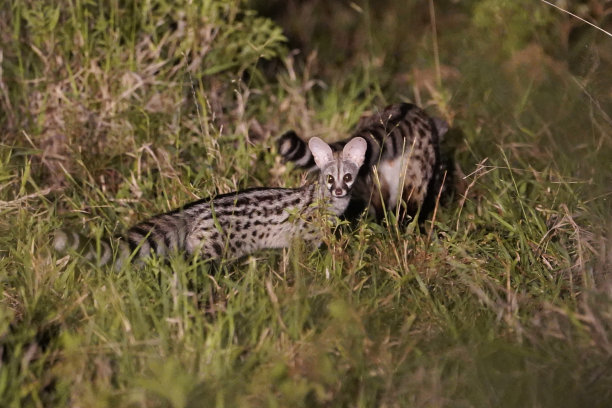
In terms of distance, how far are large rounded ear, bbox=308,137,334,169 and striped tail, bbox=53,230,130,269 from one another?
1525 mm

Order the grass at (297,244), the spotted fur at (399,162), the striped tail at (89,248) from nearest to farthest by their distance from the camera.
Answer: the grass at (297,244), the striped tail at (89,248), the spotted fur at (399,162)

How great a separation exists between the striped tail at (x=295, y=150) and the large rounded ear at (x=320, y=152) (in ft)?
→ 0.15

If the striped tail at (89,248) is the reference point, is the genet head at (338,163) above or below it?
above

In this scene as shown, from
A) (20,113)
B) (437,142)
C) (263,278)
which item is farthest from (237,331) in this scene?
(20,113)

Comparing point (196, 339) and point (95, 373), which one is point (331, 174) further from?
point (95, 373)

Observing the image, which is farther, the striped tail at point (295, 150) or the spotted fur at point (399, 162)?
the spotted fur at point (399, 162)

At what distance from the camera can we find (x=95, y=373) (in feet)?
12.8

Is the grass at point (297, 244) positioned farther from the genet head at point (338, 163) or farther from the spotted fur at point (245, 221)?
the genet head at point (338, 163)

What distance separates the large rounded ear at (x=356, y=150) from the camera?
5.59 meters

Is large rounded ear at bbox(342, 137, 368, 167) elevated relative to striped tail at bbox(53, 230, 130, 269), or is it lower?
elevated

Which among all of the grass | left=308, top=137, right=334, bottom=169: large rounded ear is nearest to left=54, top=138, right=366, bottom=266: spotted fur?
left=308, top=137, right=334, bottom=169: large rounded ear

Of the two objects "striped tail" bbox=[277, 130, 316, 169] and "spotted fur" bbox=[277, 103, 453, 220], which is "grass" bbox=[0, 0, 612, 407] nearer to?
"spotted fur" bbox=[277, 103, 453, 220]

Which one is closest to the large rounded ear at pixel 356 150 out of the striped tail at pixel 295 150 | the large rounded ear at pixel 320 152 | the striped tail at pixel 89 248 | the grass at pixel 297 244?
the large rounded ear at pixel 320 152

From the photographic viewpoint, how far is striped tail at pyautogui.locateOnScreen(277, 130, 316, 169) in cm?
548
